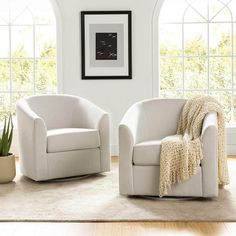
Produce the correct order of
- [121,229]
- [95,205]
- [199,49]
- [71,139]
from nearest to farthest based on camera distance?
[121,229] < [95,205] < [71,139] < [199,49]

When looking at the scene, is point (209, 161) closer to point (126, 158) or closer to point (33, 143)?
point (126, 158)

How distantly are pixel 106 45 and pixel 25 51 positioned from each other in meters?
1.15

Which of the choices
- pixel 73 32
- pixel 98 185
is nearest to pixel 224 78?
pixel 73 32

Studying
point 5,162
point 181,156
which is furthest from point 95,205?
point 5,162

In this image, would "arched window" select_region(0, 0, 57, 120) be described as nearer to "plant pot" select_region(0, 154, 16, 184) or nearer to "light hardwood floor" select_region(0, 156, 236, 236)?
"plant pot" select_region(0, 154, 16, 184)

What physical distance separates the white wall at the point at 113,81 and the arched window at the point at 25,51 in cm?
39

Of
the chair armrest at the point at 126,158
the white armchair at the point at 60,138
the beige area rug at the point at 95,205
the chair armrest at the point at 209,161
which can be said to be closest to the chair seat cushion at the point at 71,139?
the white armchair at the point at 60,138

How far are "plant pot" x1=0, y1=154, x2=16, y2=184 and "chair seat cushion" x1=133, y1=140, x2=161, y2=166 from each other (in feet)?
4.59

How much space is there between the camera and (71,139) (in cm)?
569

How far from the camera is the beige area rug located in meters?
4.20

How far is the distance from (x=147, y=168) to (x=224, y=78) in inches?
122

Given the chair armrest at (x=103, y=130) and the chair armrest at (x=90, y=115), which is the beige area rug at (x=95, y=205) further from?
the chair armrest at (x=90, y=115)

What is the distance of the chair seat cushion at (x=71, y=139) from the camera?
18.3 ft

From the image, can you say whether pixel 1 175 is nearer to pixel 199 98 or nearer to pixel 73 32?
pixel 199 98
